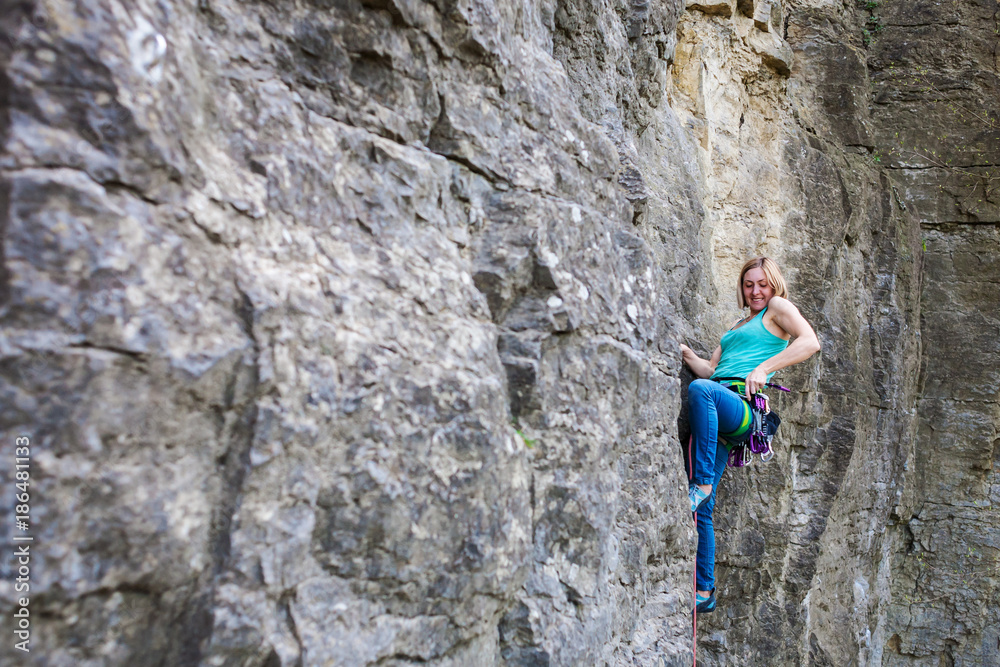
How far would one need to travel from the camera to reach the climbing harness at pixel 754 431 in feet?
13.4

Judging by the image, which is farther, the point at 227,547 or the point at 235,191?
the point at 235,191

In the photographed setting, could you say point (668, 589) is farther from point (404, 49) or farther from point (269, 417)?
point (404, 49)

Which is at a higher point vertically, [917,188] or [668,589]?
[917,188]

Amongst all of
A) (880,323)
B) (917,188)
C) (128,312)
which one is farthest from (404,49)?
(917,188)

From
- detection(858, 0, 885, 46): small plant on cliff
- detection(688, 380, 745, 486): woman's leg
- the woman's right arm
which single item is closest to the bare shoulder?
the woman's right arm

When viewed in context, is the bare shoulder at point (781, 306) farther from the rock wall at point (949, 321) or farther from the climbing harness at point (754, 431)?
the rock wall at point (949, 321)

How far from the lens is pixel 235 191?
6.08ft

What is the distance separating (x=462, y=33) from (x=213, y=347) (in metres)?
1.54

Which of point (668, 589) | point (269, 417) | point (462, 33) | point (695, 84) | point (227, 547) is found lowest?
point (668, 589)

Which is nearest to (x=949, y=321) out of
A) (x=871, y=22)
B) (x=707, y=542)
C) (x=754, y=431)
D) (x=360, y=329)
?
(x=871, y=22)

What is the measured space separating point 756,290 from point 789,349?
0.45 m
